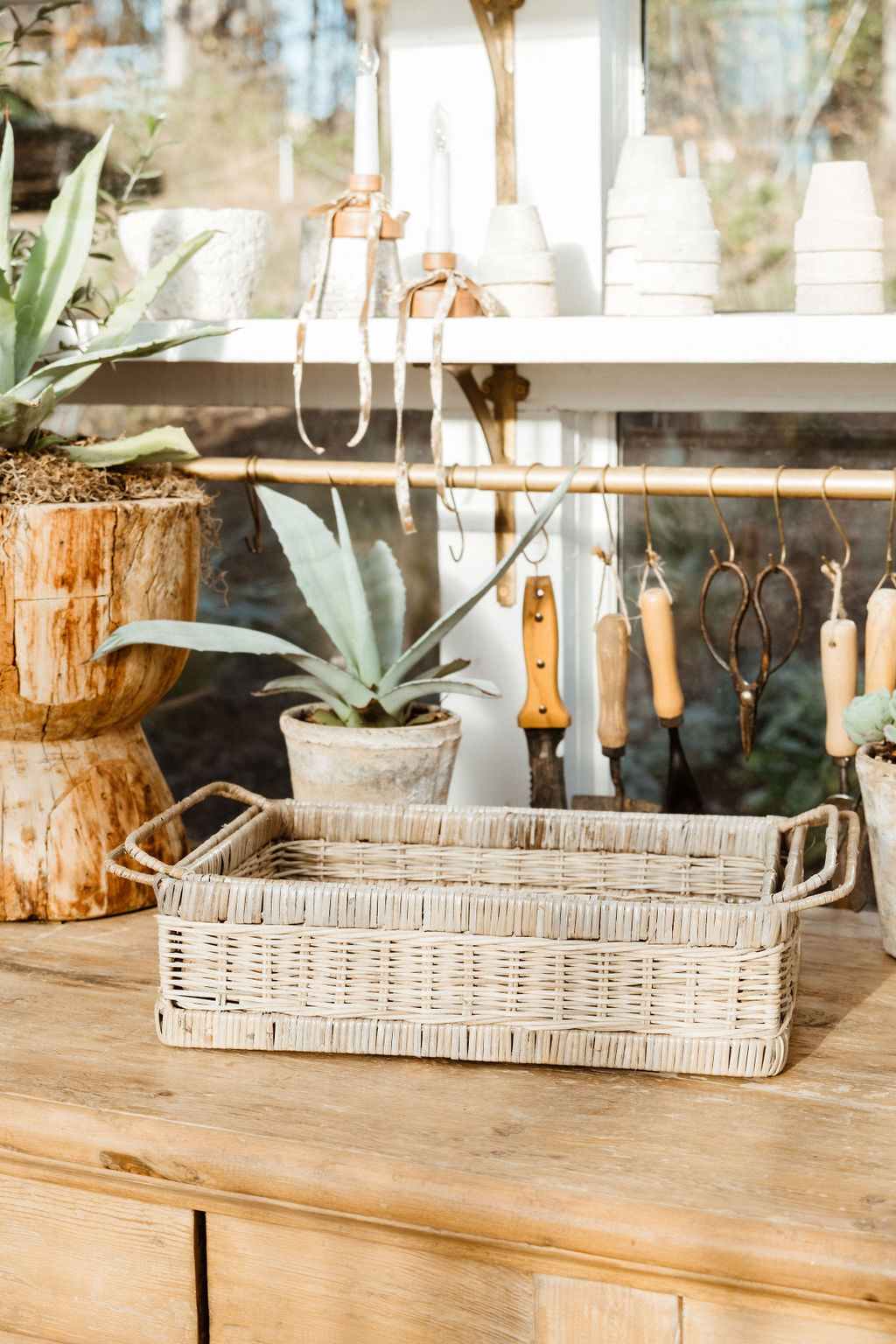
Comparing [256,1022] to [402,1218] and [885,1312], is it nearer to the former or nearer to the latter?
[402,1218]

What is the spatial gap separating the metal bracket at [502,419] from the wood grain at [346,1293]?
728mm

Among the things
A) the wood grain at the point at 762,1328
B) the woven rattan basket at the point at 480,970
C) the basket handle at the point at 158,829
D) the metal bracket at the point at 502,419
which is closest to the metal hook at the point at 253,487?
the metal bracket at the point at 502,419

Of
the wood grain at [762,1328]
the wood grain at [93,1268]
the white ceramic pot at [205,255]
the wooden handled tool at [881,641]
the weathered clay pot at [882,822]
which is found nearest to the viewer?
the wood grain at [762,1328]

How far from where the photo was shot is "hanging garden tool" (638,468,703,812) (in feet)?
3.76

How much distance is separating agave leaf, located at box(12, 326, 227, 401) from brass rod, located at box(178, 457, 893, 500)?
0.49ft

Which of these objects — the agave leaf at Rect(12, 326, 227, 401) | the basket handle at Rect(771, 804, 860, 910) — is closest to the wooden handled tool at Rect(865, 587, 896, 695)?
the basket handle at Rect(771, 804, 860, 910)

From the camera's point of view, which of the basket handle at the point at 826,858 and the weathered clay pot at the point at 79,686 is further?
the weathered clay pot at the point at 79,686

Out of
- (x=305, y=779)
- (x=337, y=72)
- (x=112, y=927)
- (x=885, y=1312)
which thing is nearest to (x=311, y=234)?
(x=337, y=72)

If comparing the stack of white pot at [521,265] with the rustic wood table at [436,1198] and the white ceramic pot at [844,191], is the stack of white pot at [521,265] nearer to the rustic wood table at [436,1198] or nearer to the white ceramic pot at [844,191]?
the white ceramic pot at [844,191]

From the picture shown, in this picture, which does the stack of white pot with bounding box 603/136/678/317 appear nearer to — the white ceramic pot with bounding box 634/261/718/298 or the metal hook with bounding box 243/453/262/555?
the white ceramic pot with bounding box 634/261/718/298

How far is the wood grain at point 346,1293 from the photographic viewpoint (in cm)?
73

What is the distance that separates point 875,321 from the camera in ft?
3.52

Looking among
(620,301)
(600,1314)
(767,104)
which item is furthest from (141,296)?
(600,1314)

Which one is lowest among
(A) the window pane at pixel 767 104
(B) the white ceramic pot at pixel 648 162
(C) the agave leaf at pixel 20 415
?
(C) the agave leaf at pixel 20 415
